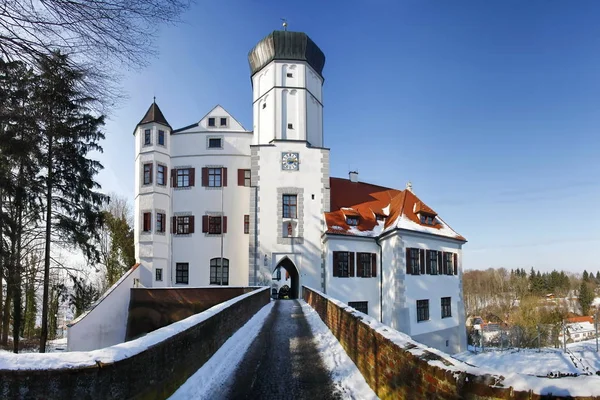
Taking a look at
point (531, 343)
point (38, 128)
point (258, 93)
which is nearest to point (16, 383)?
point (38, 128)

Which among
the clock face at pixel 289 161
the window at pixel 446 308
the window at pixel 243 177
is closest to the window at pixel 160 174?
the window at pixel 243 177

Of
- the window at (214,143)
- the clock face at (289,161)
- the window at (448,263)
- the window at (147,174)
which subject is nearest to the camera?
the window at (448,263)

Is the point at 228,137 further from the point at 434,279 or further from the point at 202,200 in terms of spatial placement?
the point at 434,279

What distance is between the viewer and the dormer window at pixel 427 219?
31202 mm

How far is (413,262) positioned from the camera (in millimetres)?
29141

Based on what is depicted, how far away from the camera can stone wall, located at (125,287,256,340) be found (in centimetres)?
2647

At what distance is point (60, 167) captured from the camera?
66.1 ft

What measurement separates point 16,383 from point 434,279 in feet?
96.3

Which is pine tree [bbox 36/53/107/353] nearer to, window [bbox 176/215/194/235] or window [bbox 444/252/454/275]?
window [bbox 176/215/194/235]

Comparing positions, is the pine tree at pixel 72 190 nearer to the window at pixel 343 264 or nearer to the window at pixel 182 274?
the window at pixel 182 274

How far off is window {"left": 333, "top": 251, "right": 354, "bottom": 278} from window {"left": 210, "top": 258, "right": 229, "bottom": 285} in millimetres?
8085

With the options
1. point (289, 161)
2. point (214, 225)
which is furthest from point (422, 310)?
point (214, 225)

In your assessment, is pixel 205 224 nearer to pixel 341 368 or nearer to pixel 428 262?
pixel 428 262

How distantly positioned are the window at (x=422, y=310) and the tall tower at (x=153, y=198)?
17171mm
